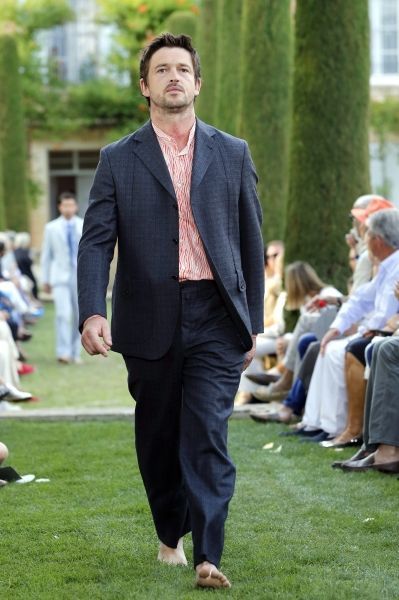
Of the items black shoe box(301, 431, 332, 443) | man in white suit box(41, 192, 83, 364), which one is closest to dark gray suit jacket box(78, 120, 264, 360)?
black shoe box(301, 431, 332, 443)

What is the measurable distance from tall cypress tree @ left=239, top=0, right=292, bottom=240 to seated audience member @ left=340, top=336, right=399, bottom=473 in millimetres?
13562

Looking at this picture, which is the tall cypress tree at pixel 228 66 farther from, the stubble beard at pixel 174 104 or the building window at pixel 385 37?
the stubble beard at pixel 174 104

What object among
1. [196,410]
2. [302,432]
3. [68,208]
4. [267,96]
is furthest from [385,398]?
[267,96]

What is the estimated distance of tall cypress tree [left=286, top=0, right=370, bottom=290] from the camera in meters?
14.8

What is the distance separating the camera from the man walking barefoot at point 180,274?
5.82 metres

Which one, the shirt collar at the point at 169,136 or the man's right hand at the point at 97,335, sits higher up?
the shirt collar at the point at 169,136

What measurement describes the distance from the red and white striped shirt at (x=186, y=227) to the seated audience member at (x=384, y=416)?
10.3ft

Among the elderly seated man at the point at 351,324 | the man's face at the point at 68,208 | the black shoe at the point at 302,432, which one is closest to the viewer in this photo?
the elderly seated man at the point at 351,324

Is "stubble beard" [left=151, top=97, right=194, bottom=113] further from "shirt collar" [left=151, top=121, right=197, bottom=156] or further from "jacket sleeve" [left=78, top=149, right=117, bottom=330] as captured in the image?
"jacket sleeve" [left=78, top=149, right=117, bottom=330]

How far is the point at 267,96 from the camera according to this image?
22.6m

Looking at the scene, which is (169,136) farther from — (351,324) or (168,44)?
(351,324)

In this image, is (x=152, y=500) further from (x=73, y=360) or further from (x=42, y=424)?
(x=73, y=360)

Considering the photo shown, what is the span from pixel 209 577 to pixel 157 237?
1346mm

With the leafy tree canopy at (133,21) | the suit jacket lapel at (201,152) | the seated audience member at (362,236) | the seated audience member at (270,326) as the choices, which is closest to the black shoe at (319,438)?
the seated audience member at (362,236)
